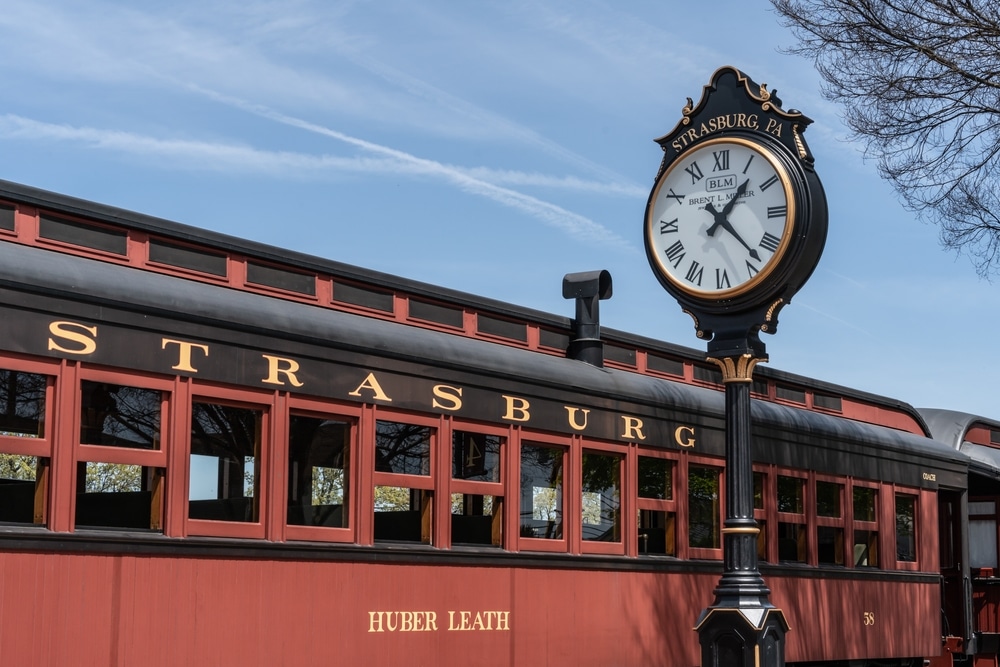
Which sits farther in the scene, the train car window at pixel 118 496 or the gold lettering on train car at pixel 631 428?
the gold lettering on train car at pixel 631 428

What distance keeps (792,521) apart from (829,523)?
2.63ft

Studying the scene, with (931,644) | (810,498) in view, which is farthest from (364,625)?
(931,644)

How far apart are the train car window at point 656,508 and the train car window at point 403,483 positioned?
102 inches

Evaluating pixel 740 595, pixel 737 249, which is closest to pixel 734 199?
pixel 737 249

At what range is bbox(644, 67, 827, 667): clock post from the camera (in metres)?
9.70

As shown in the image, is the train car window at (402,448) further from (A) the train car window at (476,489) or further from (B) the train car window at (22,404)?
(B) the train car window at (22,404)

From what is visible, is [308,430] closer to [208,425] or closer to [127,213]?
[208,425]

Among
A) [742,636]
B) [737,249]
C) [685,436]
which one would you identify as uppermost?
[737,249]

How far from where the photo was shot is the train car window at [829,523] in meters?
14.7

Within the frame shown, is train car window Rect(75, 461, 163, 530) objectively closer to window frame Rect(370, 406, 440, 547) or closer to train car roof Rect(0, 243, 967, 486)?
train car roof Rect(0, 243, 967, 486)

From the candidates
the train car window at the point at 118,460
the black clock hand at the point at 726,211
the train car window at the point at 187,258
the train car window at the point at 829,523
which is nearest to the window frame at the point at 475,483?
the train car window at the point at 187,258

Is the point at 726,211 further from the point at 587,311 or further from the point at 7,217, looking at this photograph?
the point at 7,217

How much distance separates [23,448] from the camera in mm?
8031

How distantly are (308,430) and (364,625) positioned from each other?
52.4 inches
